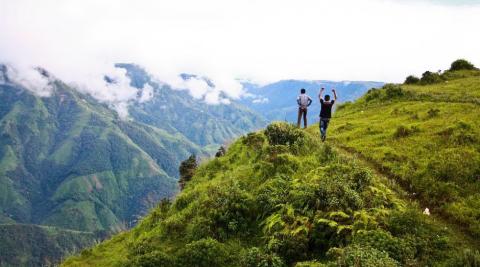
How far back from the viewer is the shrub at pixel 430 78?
53.7m

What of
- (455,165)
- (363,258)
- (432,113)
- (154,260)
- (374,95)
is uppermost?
(374,95)

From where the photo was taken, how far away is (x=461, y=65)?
58688 millimetres

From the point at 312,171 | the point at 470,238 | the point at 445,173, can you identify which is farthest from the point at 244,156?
the point at 470,238

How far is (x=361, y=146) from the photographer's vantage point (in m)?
30.2

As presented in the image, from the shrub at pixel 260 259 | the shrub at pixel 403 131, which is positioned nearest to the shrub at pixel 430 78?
the shrub at pixel 403 131

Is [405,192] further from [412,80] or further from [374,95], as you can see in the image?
[412,80]

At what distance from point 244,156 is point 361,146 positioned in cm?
814

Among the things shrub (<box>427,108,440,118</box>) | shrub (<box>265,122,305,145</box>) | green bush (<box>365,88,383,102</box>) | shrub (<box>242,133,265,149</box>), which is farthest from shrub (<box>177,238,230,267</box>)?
green bush (<box>365,88,383,102</box>)

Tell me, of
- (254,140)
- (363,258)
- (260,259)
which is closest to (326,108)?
(254,140)

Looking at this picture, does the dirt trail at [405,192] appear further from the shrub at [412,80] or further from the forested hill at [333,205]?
the shrub at [412,80]

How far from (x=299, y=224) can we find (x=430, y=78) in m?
41.7

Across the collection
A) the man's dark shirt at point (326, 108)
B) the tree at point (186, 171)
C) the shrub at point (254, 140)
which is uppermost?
the man's dark shirt at point (326, 108)

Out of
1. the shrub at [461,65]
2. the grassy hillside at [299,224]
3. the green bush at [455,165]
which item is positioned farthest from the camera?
the shrub at [461,65]

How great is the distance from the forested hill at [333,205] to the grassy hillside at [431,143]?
0.07 meters
